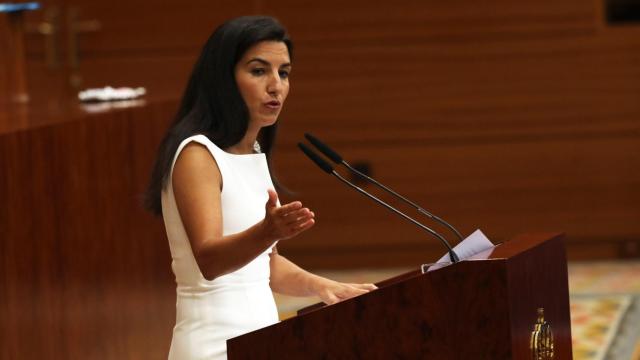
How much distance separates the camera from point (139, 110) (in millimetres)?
4363

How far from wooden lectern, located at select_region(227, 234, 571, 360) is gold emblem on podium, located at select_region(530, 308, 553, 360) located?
3cm

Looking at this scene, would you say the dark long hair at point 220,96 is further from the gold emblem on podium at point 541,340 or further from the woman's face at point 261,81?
the gold emblem on podium at point 541,340

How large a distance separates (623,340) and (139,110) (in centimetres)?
231

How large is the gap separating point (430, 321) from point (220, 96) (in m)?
0.65

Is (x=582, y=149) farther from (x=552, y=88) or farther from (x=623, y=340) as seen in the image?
(x=623, y=340)

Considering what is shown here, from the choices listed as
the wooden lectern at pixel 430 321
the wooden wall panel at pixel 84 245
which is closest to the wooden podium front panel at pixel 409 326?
the wooden lectern at pixel 430 321

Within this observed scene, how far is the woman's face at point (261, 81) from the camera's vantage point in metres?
2.47

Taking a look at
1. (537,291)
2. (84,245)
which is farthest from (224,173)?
(84,245)

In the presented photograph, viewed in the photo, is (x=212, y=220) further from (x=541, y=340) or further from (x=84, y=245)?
(x=84, y=245)

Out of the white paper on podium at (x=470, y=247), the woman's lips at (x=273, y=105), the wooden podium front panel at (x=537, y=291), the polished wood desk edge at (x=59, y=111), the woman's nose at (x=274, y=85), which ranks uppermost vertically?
the polished wood desk edge at (x=59, y=111)

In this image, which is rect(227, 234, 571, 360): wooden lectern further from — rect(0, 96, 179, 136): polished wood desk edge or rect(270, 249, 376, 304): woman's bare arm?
rect(0, 96, 179, 136): polished wood desk edge

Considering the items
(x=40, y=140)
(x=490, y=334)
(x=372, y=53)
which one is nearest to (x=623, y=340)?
(x=372, y=53)

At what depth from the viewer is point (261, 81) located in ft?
8.11

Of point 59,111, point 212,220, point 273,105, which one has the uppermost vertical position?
point 59,111
